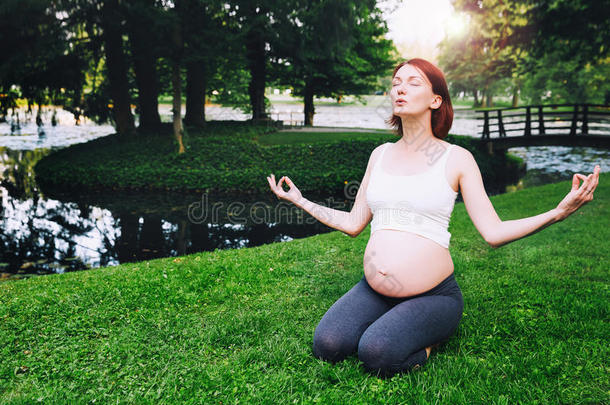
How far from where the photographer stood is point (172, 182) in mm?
14328

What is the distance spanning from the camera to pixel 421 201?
2779 mm

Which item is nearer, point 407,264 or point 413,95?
point 407,264

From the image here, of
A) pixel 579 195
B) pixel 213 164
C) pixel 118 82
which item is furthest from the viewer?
pixel 118 82

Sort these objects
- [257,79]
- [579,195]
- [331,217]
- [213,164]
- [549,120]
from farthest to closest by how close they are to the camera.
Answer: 1. [257,79]
2. [549,120]
3. [213,164]
4. [331,217]
5. [579,195]

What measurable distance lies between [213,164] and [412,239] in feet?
43.5

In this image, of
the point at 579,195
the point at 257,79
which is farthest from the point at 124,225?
the point at 257,79

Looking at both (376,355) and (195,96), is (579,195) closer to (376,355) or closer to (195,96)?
(376,355)

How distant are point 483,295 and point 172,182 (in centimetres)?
1188

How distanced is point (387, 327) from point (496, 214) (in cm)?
96

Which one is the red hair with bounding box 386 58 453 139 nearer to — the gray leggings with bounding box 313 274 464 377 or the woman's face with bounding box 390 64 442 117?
the woman's face with bounding box 390 64 442 117

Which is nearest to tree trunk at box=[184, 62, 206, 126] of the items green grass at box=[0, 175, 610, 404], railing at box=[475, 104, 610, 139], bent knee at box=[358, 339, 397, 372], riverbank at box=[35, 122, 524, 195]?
riverbank at box=[35, 122, 524, 195]

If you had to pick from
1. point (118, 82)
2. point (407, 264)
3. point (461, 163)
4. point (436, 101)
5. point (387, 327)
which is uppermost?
point (118, 82)

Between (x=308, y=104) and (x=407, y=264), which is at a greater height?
(x=308, y=104)

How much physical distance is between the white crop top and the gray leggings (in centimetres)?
41
